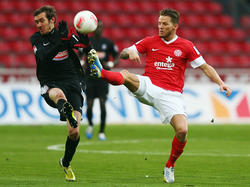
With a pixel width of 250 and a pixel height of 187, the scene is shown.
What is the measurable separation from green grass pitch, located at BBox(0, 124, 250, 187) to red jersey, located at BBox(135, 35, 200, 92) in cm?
123

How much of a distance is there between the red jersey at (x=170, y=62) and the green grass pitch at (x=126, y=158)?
123cm

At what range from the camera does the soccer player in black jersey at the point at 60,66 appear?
25.8 feet

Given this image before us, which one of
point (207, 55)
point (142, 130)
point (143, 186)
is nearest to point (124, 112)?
point (142, 130)

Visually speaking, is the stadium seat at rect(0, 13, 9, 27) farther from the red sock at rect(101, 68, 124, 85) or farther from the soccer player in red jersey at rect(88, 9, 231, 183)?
the red sock at rect(101, 68, 124, 85)

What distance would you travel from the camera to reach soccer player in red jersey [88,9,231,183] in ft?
25.2

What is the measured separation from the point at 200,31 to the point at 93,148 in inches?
601

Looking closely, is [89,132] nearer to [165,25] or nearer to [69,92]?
[69,92]

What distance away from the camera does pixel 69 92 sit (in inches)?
323

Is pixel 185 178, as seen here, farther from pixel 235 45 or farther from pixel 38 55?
pixel 235 45

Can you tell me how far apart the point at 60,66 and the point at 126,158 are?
2.93 m

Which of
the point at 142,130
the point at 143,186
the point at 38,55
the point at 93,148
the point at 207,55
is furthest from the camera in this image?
the point at 207,55

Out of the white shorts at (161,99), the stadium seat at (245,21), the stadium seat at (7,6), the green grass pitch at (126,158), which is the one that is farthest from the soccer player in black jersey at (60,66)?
the stadium seat at (245,21)

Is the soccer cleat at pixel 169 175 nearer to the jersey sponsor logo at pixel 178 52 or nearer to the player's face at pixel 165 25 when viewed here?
the jersey sponsor logo at pixel 178 52

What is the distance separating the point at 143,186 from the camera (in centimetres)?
715
